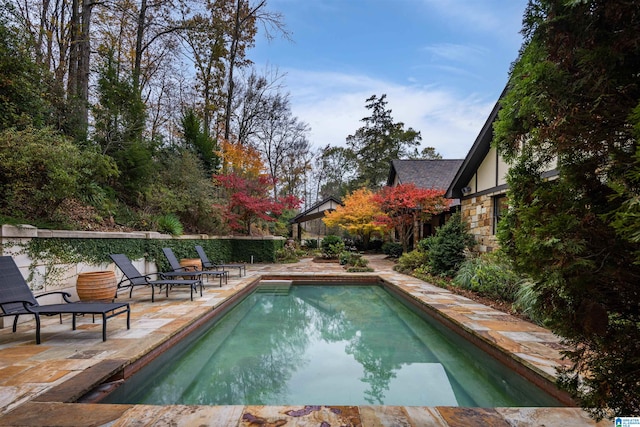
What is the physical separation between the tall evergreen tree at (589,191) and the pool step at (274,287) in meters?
7.90

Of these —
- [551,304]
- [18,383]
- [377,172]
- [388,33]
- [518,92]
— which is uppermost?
[388,33]

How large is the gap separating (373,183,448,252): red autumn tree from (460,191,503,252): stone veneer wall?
316cm

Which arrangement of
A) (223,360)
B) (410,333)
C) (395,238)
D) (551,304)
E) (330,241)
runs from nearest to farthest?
(551,304) → (223,360) → (410,333) → (330,241) → (395,238)

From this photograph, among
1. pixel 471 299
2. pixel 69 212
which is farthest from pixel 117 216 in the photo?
pixel 471 299

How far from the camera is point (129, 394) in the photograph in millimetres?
2990

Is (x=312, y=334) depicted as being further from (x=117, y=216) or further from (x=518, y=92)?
(x=117, y=216)

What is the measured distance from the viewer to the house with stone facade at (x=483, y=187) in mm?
8328

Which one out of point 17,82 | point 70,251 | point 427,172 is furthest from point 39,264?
point 427,172

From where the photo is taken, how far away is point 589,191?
177cm

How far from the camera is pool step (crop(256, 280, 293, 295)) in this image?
9141 mm

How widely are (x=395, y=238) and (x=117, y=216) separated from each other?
1610 centimetres

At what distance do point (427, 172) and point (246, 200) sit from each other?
1080 cm

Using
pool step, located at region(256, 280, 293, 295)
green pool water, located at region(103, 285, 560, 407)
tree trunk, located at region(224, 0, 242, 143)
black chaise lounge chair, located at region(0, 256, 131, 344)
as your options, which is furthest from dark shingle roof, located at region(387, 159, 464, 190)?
black chaise lounge chair, located at region(0, 256, 131, 344)

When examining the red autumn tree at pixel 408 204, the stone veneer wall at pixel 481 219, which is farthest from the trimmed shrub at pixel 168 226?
the stone veneer wall at pixel 481 219
